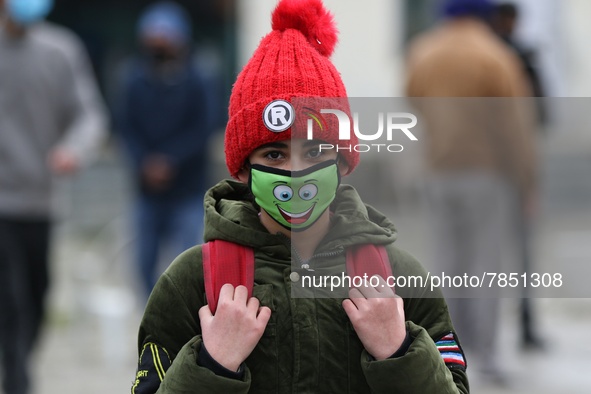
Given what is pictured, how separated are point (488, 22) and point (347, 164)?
4.37 m

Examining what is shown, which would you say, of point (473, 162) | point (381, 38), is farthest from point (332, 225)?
point (381, 38)

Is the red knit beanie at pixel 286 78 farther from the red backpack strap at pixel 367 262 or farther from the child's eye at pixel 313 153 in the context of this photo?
the red backpack strap at pixel 367 262

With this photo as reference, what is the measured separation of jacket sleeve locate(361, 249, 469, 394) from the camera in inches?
88.0

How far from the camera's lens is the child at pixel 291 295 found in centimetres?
225

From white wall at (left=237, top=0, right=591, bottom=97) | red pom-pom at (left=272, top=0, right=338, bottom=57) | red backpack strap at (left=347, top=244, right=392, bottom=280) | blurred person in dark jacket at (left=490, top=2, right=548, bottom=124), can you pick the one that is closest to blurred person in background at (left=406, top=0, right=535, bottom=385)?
blurred person in dark jacket at (left=490, top=2, right=548, bottom=124)

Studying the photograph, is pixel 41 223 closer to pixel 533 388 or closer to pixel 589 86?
pixel 533 388

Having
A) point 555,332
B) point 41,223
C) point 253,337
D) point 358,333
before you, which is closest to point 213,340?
point 253,337

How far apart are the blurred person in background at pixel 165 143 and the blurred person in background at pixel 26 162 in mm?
1452

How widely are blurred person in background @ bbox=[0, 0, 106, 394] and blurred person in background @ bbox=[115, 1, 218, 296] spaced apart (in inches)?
57.2

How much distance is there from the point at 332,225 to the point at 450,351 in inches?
13.6

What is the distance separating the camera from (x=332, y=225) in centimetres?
237

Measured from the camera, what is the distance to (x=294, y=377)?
230 centimetres

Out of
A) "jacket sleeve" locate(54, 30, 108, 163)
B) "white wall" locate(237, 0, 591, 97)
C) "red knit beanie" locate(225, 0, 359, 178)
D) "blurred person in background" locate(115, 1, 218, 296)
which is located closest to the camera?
"red knit beanie" locate(225, 0, 359, 178)

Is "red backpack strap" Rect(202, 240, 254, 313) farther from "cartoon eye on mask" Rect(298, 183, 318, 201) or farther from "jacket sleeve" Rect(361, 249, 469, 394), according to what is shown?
"jacket sleeve" Rect(361, 249, 469, 394)
